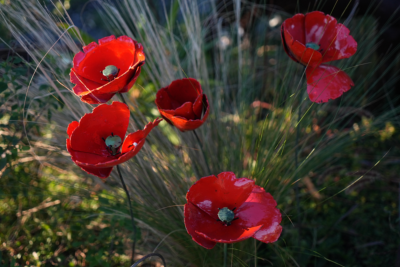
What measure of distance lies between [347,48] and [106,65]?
579mm

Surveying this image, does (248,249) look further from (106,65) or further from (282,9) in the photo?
(282,9)

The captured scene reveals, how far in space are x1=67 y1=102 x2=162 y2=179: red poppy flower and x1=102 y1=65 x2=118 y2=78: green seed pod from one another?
0.08 metres

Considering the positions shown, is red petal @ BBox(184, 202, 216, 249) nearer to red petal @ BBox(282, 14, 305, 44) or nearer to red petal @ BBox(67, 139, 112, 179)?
red petal @ BBox(67, 139, 112, 179)

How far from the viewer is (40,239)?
1.18 m

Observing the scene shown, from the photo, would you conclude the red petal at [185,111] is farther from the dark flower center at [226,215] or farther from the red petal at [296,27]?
the red petal at [296,27]

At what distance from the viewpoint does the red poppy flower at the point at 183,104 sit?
27.2 inches

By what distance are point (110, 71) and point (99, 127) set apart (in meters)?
0.13

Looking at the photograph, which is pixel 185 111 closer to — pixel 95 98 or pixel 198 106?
pixel 198 106

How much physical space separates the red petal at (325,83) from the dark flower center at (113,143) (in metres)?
0.43

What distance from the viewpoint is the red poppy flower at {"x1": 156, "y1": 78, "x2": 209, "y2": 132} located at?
27.2 inches

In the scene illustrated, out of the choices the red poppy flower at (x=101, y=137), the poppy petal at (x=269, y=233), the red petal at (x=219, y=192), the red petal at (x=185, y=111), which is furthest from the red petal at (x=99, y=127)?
the poppy petal at (x=269, y=233)

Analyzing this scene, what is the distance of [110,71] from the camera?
72 cm

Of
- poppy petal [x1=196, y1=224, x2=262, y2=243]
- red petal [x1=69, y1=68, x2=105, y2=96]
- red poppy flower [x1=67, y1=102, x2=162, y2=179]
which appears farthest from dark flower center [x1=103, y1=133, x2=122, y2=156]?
poppy petal [x1=196, y1=224, x2=262, y2=243]

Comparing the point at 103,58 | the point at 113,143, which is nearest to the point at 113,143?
the point at 113,143
